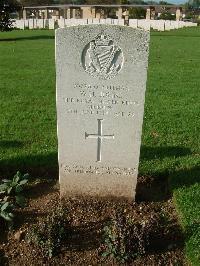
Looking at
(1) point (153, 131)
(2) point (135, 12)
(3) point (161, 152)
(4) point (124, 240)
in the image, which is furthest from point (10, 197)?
(2) point (135, 12)

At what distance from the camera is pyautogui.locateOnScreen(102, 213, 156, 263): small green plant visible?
4012 mm

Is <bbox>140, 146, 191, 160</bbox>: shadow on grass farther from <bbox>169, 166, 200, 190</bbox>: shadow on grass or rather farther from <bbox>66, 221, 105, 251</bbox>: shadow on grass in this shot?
<bbox>66, 221, 105, 251</bbox>: shadow on grass

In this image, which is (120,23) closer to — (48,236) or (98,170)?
(98,170)

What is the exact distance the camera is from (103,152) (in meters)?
4.87

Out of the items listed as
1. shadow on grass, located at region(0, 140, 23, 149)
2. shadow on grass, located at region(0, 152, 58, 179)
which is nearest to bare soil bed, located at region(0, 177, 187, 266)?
shadow on grass, located at region(0, 152, 58, 179)

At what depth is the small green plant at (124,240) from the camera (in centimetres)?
401

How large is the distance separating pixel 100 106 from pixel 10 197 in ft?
5.11

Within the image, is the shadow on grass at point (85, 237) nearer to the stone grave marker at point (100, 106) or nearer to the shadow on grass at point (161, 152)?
the stone grave marker at point (100, 106)

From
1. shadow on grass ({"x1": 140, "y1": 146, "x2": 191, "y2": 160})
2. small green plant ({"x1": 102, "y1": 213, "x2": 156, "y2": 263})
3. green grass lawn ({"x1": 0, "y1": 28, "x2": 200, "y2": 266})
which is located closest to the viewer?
small green plant ({"x1": 102, "y1": 213, "x2": 156, "y2": 263})

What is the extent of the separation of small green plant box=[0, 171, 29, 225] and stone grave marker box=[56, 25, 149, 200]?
1.70 feet

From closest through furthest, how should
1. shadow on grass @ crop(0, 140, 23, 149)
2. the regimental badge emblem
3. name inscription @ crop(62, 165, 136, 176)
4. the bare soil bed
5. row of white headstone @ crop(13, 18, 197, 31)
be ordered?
the bare soil bed, the regimental badge emblem, name inscription @ crop(62, 165, 136, 176), shadow on grass @ crop(0, 140, 23, 149), row of white headstone @ crop(13, 18, 197, 31)

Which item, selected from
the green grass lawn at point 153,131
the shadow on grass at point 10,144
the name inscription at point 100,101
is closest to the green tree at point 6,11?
the green grass lawn at point 153,131

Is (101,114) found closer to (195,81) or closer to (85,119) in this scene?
(85,119)

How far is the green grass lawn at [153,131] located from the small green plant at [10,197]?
778mm
